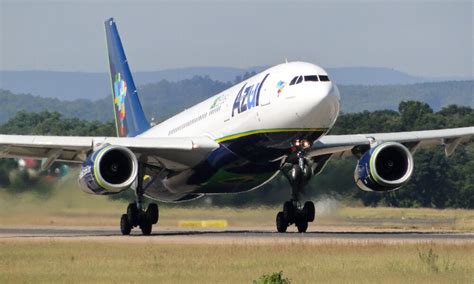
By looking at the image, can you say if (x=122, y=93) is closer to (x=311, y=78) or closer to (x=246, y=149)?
(x=246, y=149)

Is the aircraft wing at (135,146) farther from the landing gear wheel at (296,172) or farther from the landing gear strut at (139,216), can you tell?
the landing gear wheel at (296,172)

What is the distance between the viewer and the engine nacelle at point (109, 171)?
3312 cm

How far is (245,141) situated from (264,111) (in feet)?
4.63

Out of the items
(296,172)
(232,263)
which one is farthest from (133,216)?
(232,263)

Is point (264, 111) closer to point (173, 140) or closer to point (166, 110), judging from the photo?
point (173, 140)

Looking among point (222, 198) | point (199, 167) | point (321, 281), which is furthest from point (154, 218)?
point (321, 281)

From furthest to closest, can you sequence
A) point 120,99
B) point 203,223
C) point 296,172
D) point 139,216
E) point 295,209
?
1. point 120,99
2. point 203,223
3. point 139,216
4. point 295,209
5. point 296,172

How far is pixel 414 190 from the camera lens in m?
58.9

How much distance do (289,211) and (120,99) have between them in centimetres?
1255

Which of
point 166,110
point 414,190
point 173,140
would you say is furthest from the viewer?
point 166,110

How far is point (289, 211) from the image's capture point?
35.5 meters

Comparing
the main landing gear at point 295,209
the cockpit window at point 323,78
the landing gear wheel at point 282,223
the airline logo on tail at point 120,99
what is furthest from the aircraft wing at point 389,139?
the airline logo on tail at point 120,99

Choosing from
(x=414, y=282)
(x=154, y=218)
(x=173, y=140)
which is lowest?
(x=414, y=282)

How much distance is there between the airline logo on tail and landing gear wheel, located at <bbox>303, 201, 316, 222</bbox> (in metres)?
12.0
